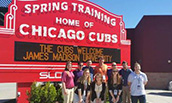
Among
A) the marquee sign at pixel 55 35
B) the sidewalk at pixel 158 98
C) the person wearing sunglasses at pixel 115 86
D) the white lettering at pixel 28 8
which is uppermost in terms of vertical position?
the white lettering at pixel 28 8

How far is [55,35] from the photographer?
27.5 ft

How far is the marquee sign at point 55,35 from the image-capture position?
7.56m

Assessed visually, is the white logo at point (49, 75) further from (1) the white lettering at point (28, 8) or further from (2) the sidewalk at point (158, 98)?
(2) the sidewalk at point (158, 98)

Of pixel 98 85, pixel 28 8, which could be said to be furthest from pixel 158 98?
pixel 28 8

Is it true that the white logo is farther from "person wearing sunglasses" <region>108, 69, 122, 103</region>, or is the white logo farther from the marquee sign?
"person wearing sunglasses" <region>108, 69, 122, 103</region>

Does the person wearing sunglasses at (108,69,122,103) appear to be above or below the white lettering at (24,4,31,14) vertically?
below

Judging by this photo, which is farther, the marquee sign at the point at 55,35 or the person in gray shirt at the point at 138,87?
the marquee sign at the point at 55,35

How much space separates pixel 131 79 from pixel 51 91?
348 cm

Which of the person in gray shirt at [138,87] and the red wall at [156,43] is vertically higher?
the red wall at [156,43]

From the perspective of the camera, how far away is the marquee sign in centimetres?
756

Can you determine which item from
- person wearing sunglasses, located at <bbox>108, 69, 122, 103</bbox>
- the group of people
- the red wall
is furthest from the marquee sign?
the red wall

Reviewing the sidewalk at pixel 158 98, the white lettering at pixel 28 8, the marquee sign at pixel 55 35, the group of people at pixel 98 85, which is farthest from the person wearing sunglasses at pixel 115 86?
the white lettering at pixel 28 8

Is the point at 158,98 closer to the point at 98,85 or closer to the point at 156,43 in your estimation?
the point at 156,43

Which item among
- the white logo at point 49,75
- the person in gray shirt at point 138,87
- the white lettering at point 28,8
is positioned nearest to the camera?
the person in gray shirt at point 138,87
